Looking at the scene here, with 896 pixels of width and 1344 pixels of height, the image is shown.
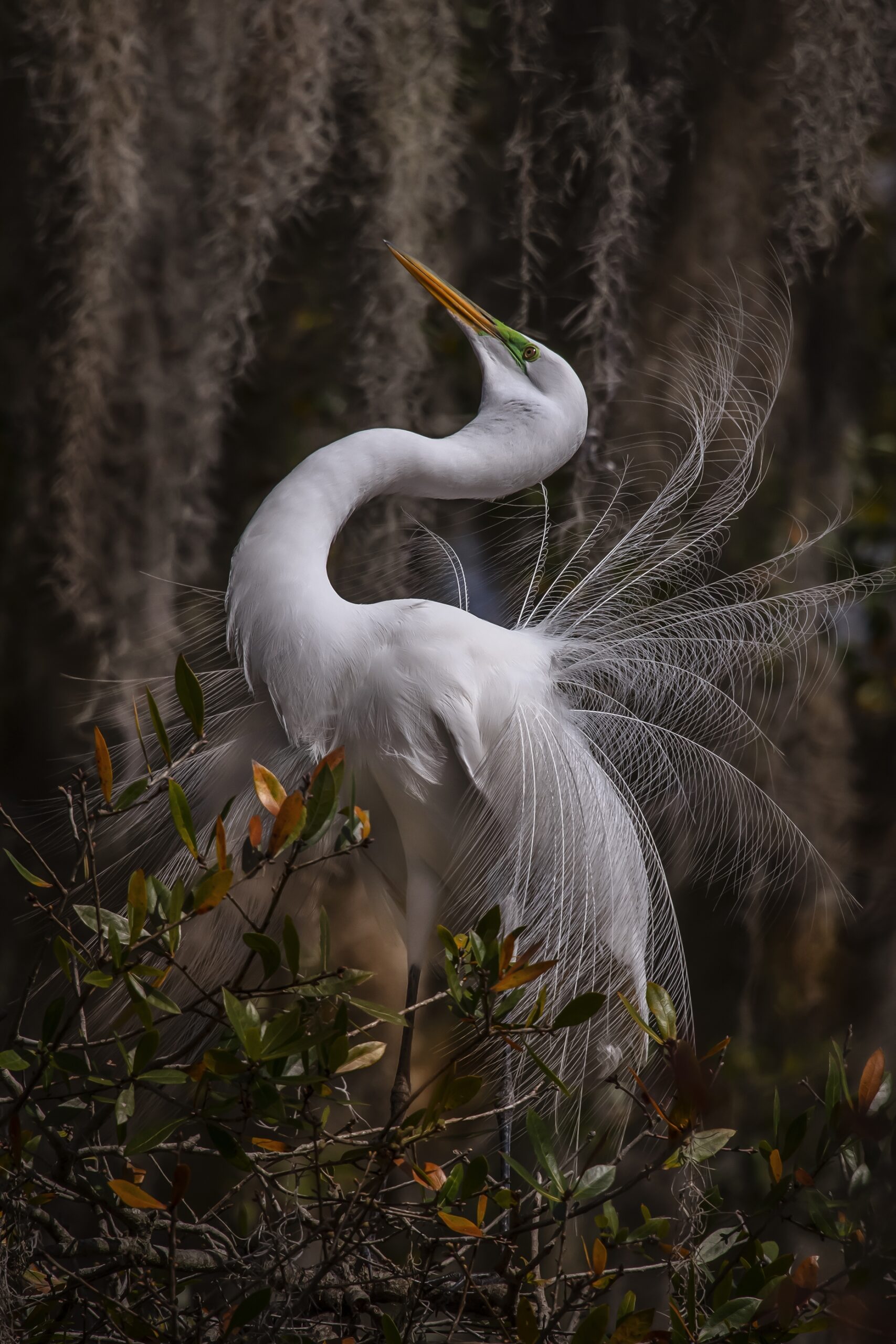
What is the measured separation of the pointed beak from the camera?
1055 mm

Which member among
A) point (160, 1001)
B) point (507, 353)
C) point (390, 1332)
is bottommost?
point (390, 1332)

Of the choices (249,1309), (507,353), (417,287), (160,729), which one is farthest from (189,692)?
(417,287)

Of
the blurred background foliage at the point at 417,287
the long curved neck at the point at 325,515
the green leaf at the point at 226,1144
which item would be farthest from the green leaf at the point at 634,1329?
the blurred background foliage at the point at 417,287

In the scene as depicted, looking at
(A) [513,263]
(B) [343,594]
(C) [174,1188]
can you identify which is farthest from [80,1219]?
(A) [513,263]

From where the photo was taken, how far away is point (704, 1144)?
700 mm

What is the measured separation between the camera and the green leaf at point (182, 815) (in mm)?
576

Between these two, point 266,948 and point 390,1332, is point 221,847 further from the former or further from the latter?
point 390,1332

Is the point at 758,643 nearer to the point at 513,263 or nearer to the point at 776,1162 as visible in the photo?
the point at 776,1162

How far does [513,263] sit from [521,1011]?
1.16m

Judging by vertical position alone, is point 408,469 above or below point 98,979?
above

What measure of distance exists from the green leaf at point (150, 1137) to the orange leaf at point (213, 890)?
119 mm

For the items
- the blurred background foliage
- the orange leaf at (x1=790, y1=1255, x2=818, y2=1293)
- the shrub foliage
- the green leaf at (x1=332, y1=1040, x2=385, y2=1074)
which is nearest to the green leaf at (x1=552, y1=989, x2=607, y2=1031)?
the shrub foliage

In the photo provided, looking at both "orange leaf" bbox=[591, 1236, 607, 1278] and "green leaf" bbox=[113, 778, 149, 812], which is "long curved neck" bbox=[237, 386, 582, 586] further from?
"orange leaf" bbox=[591, 1236, 607, 1278]

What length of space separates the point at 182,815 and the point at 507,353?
0.64 meters
